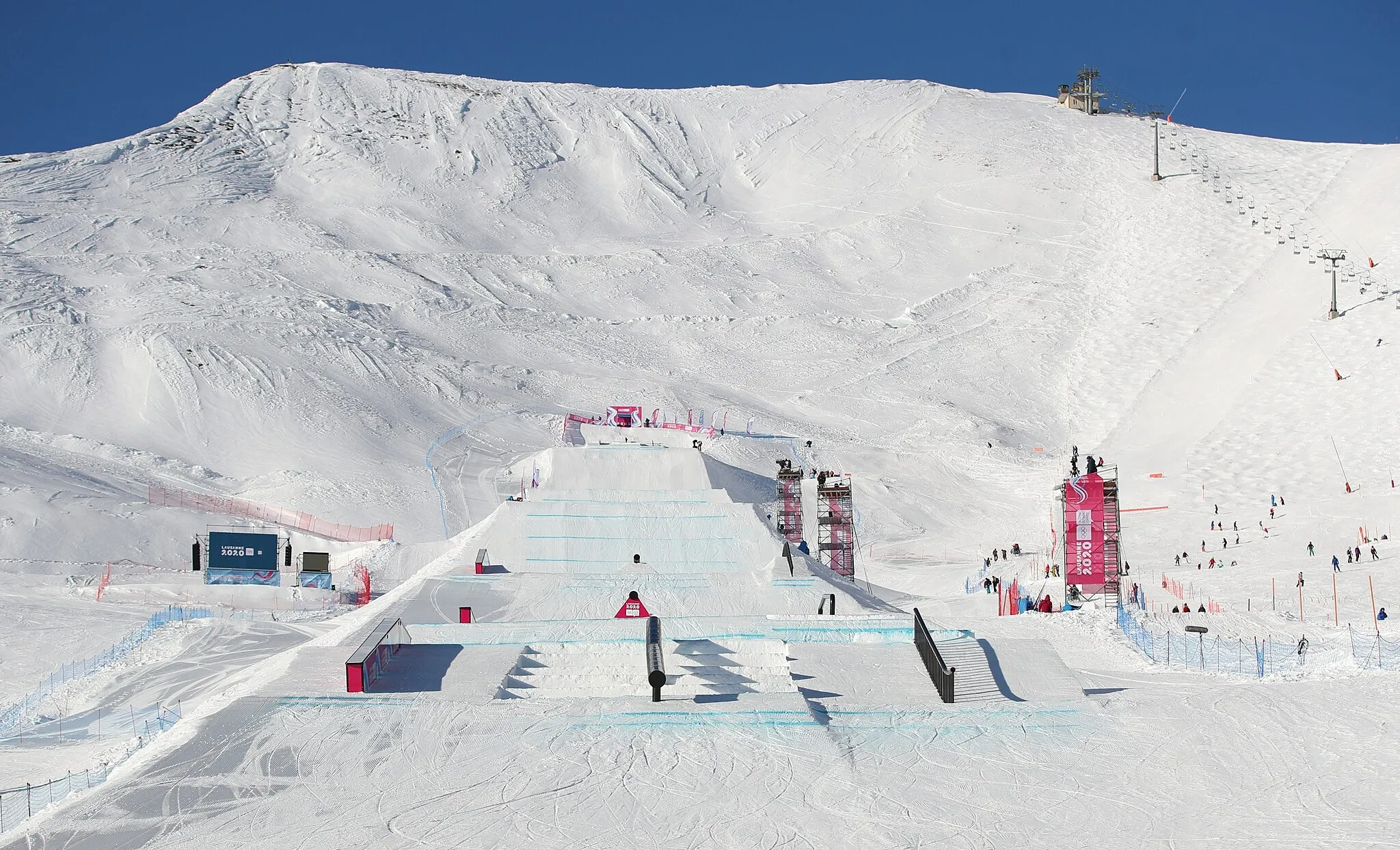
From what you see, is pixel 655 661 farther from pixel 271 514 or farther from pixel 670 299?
pixel 670 299

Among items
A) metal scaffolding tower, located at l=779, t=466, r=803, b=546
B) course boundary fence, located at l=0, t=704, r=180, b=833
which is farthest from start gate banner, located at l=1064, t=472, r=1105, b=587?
course boundary fence, located at l=0, t=704, r=180, b=833

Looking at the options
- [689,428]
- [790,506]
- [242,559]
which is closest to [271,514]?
[242,559]

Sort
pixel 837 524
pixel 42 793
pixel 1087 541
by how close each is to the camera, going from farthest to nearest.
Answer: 1. pixel 837 524
2. pixel 1087 541
3. pixel 42 793

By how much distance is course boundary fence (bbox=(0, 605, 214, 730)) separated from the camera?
1742cm

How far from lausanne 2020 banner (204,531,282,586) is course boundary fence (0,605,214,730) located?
140 inches

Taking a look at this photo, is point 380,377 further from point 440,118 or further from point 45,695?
point 440,118

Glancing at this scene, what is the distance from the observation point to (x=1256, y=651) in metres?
18.3

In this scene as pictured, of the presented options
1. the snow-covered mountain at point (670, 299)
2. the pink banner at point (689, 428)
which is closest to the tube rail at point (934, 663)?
the snow-covered mountain at point (670, 299)

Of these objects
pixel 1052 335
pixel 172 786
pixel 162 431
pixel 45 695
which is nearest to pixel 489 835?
pixel 172 786

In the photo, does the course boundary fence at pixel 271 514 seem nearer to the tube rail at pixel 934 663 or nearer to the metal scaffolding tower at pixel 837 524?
the metal scaffolding tower at pixel 837 524

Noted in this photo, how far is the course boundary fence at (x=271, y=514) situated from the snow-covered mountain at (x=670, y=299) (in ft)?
2.27

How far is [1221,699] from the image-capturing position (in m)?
13.5

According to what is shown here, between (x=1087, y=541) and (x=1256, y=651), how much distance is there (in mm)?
5537

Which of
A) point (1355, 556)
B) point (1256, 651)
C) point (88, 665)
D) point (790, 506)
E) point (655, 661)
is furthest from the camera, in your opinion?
point (790, 506)
